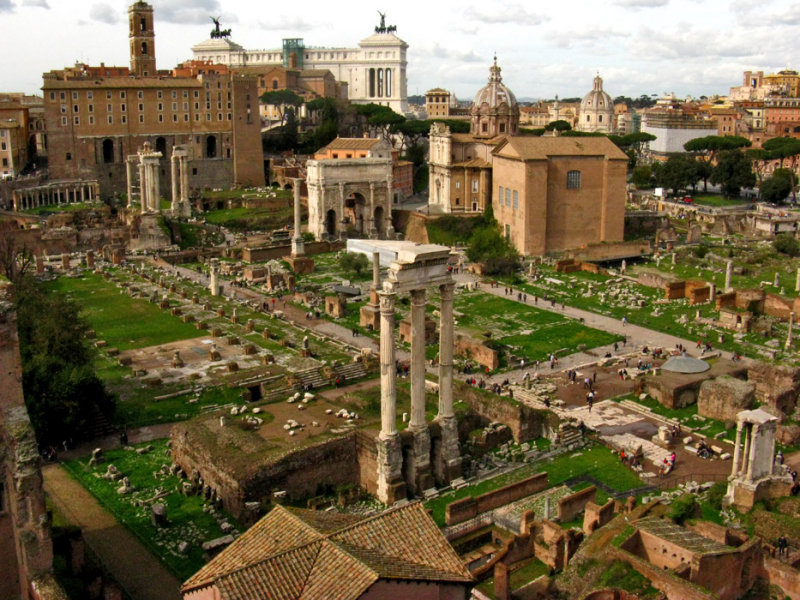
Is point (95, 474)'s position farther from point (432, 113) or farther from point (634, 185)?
point (432, 113)

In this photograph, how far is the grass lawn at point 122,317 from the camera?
37.2 m

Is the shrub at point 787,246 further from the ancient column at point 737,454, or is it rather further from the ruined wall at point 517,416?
the ancient column at point 737,454

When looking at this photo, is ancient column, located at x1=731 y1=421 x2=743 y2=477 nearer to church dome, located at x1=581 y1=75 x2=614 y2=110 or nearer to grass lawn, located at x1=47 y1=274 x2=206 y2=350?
grass lawn, located at x1=47 y1=274 x2=206 y2=350

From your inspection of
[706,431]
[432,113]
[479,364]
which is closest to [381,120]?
[432,113]

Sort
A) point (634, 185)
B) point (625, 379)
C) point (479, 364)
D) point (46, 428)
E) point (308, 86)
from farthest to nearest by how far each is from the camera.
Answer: point (308, 86) < point (634, 185) < point (479, 364) < point (625, 379) < point (46, 428)

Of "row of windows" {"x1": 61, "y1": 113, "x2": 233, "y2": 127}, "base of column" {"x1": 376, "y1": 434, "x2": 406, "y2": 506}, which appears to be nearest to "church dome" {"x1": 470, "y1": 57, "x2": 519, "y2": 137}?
"row of windows" {"x1": 61, "y1": 113, "x2": 233, "y2": 127}

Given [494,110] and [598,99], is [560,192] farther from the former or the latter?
[598,99]

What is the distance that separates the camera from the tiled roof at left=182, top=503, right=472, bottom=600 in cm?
1270

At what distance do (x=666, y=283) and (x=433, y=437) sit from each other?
2631 centimetres

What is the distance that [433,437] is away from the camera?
23594 millimetres

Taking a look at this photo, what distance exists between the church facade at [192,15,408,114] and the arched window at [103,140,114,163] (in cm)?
5626

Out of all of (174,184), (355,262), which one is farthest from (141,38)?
(355,262)

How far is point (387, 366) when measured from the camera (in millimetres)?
22078

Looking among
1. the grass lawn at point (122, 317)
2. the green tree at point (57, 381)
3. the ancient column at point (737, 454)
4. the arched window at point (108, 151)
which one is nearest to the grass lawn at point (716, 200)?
the grass lawn at point (122, 317)
